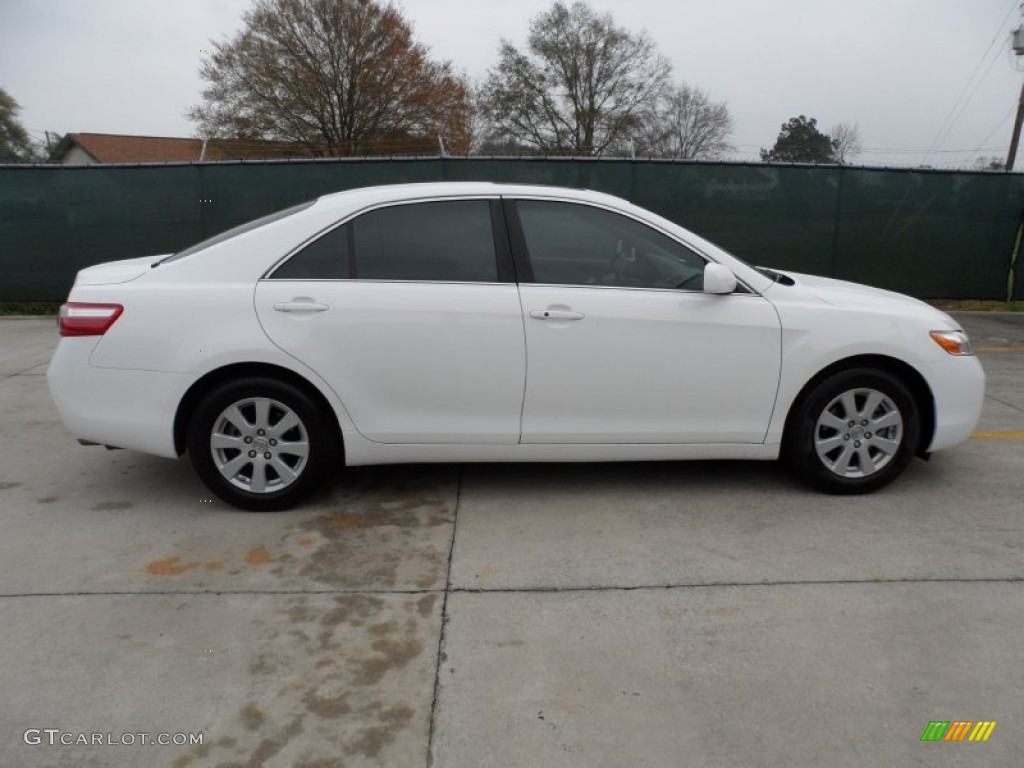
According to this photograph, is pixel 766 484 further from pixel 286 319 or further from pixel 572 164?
pixel 572 164

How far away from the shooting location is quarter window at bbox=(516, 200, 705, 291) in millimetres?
4070

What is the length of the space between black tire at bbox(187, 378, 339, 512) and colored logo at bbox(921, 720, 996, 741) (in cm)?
282

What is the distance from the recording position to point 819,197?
1062 cm

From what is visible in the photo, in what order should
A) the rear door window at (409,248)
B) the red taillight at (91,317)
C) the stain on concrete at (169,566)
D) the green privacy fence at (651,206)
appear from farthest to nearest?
the green privacy fence at (651,206), the rear door window at (409,248), the red taillight at (91,317), the stain on concrete at (169,566)

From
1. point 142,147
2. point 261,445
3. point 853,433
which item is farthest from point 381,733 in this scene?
point 142,147

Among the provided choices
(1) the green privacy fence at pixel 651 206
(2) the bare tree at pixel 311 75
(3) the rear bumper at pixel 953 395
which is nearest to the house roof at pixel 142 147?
(2) the bare tree at pixel 311 75

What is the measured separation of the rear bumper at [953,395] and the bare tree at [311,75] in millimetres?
30316

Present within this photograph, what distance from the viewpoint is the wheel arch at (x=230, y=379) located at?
3.92 metres

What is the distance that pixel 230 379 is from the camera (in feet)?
12.9

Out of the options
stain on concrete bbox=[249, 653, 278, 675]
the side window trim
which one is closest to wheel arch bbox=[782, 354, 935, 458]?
the side window trim

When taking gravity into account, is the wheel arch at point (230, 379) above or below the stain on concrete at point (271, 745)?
above

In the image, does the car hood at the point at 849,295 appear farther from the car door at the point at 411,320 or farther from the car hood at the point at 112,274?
the car hood at the point at 112,274

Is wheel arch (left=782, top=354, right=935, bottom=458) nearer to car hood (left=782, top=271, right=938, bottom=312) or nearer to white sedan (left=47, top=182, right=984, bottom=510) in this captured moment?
white sedan (left=47, top=182, right=984, bottom=510)

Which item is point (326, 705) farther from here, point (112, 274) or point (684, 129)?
point (684, 129)
